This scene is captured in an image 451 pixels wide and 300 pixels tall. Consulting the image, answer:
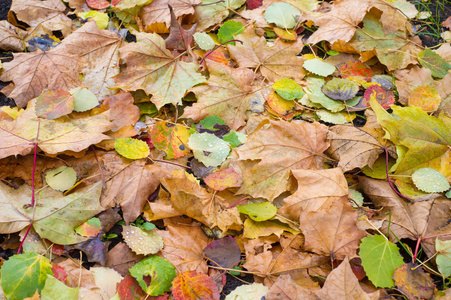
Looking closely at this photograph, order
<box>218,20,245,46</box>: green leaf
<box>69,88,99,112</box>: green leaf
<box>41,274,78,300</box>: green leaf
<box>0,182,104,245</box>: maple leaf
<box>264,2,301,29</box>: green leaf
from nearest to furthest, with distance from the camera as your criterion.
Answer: <box>41,274,78,300</box>: green leaf
<box>0,182,104,245</box>: maple leaf
<box>69,88,99,112</box>: green leaf
<box>218,20,245,46</box>: green leaf
<box>264,2,301,29</box>: green leaf

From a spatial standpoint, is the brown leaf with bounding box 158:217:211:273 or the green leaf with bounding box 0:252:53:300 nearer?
the green leaf with bounding box 0:252:53:300

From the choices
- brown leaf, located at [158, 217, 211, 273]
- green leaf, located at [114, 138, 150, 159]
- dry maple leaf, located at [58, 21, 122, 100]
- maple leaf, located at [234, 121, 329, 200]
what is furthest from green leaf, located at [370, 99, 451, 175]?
dry maple leaf, located at [58, 21, 122, 100]

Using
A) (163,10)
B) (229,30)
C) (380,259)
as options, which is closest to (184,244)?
(380,259)

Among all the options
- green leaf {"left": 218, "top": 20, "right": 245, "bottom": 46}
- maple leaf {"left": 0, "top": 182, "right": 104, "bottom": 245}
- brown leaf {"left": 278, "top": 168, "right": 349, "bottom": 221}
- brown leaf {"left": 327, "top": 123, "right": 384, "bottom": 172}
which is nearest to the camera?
maple leaf {"left": 0, "top": 182, "right": 104, "bottom": 245}

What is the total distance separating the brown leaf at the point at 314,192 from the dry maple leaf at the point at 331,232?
0.19 feet

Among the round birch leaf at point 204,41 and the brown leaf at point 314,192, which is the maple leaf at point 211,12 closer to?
the round birch leaf at point 204,41

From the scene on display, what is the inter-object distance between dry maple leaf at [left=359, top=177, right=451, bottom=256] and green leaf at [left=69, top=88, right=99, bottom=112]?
1517mm

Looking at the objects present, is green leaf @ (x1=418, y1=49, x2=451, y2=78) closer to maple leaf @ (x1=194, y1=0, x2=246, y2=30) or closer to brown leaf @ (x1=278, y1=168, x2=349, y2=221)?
brown leaf @ (x1=278, y1=168, x2=349, y2=221)

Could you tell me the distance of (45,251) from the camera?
140 cm

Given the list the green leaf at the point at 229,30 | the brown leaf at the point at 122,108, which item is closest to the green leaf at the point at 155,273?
the brown leaf at the point at 122,108

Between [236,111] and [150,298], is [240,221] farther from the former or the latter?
[236,111]

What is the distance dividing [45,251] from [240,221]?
85cm

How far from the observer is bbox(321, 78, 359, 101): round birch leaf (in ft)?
6.51

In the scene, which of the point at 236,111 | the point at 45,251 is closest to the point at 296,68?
the point at 236,111
